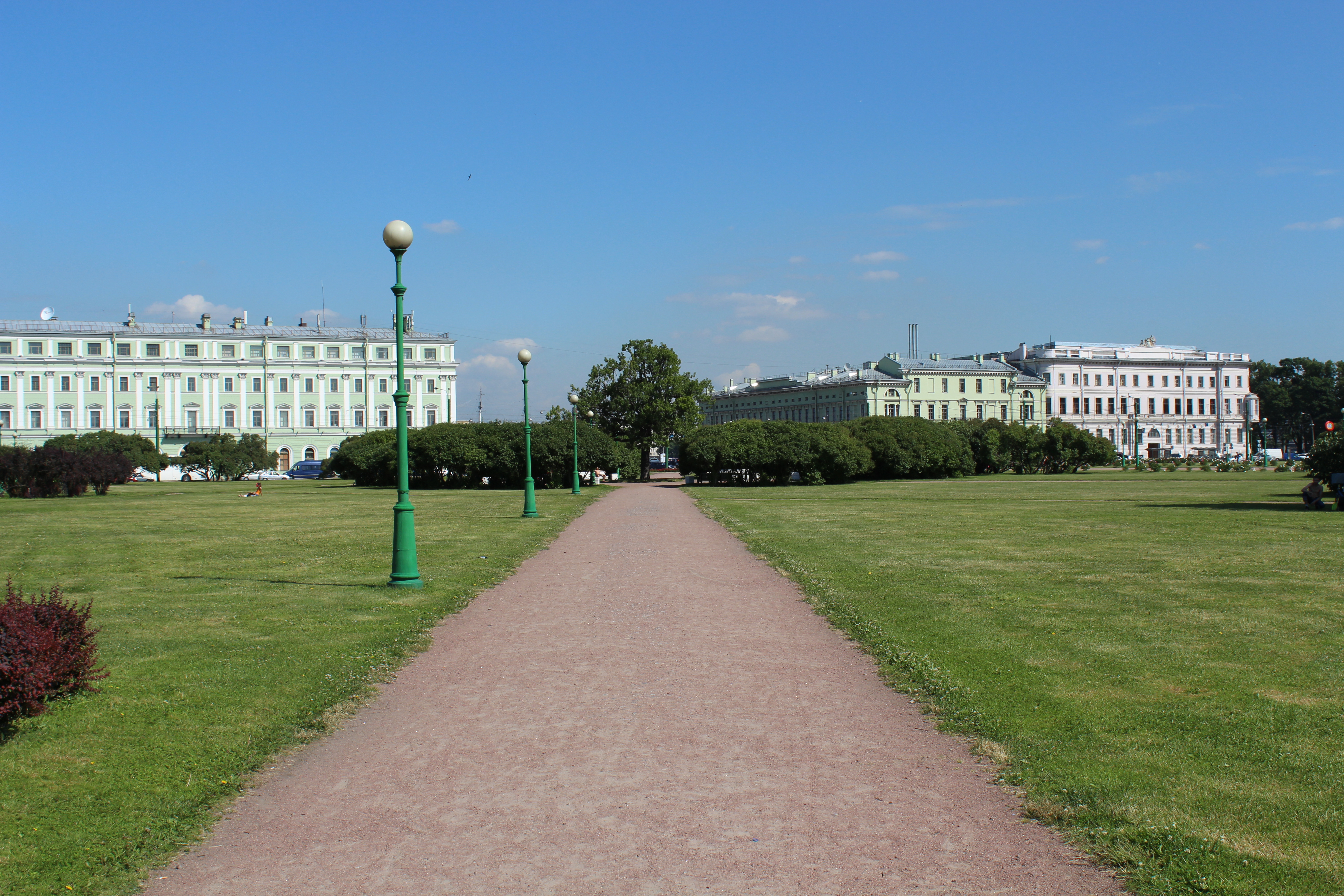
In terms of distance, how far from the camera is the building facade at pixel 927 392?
121 metres

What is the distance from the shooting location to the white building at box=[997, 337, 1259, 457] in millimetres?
130625

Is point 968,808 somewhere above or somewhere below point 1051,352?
below

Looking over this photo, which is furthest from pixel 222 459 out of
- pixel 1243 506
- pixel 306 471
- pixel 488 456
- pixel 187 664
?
pixel 187 664

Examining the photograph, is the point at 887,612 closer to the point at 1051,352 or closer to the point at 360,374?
the point at 360,374

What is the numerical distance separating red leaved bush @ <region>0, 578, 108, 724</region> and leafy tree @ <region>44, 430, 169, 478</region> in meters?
74.6

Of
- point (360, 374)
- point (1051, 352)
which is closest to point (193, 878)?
point (360, 374)

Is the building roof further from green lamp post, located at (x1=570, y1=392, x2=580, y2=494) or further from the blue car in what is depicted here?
green lamp post, located at (x1=570, y1=392, x2=580, y2=494)

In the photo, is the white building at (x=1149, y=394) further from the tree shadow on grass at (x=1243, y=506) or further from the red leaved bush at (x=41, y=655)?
the red leaved bush at (x=41, y=655)

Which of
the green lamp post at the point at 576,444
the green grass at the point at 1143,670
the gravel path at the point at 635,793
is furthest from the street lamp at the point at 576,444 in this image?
the gravel path at the point at 635,793

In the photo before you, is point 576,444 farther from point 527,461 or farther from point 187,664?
point 187,664

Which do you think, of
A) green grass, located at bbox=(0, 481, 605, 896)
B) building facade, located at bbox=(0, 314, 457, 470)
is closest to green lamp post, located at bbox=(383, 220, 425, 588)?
green grass, located at bbox=(0, 481, 605, 896)

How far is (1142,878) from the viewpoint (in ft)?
14.2

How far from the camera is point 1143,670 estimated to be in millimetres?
8227

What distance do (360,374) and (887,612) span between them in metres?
110
